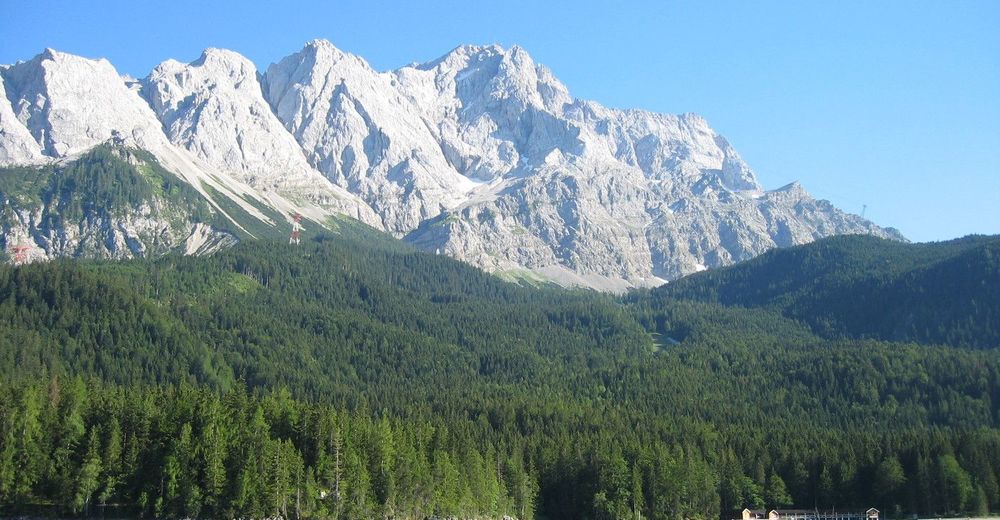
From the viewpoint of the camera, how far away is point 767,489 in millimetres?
161000

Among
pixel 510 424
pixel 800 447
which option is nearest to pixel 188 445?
pixel 510 424

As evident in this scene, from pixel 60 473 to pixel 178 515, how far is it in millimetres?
12182

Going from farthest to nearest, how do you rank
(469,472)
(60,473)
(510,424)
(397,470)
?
(510,424)
(469,472)
(397,470)
(60,473)

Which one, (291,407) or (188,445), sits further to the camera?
(291,407)

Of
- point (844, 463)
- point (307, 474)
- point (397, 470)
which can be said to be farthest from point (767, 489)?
point (307, 474)

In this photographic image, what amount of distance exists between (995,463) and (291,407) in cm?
10513

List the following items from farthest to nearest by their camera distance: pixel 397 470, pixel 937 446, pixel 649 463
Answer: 1. pixel 937 446
2. pixel 649 463
3. pixel 397 470

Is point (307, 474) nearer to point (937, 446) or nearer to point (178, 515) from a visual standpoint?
point (178, 515)

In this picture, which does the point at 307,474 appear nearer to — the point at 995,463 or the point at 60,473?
the point at 60,473

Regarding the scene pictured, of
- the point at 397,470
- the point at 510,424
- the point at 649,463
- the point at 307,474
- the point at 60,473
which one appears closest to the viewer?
the point at 60,473

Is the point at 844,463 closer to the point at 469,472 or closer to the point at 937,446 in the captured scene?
the point at 937,446

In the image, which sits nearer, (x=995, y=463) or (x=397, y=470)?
(x=397, y=470)

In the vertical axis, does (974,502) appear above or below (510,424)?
below

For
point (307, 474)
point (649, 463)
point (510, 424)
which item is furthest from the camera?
point (510, 424)
